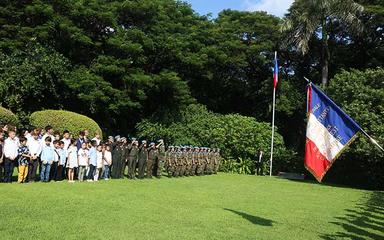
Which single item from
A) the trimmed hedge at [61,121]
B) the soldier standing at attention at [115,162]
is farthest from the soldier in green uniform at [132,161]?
the trimmed hedge at [61,121]

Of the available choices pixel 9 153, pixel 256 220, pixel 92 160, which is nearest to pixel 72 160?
pixel 92 160

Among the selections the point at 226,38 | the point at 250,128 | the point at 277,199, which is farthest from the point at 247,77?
the point at 277,199

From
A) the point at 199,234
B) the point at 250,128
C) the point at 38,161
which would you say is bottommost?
the point at 199,234

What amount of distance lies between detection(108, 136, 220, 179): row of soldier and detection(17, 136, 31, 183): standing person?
4.26 meters

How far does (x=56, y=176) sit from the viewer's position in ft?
53.0

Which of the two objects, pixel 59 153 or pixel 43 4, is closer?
pixel 59 153

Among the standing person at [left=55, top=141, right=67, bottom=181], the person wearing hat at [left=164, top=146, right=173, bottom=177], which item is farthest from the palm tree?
the standing person at [left=55, top=141, right=67, bottom=181]

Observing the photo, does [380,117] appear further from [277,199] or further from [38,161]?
[38,161]

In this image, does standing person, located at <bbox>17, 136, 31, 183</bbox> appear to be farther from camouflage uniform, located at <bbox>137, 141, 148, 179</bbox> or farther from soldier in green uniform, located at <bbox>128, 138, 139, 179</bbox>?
camouflage uniform, located at <bbox>137, 141, 148, 179</bbox>

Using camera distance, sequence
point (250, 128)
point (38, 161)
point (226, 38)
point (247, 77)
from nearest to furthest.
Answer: point (38, 161), point (250, 128), point (226, 38), point (247, 77)

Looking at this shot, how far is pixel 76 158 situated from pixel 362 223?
9055 millimetres

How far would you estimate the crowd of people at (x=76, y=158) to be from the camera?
1446 centimetres

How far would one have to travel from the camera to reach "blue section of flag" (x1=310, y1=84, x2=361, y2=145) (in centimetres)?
881

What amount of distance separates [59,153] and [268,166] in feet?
59.0
